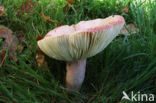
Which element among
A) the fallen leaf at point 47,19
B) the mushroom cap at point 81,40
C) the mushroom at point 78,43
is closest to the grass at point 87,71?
the fallen leaf at point 47,19

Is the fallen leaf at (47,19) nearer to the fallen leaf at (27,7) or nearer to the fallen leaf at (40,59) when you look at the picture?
the fallen leaf at (27,7)

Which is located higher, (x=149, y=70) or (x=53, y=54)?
(x=53, y=54)

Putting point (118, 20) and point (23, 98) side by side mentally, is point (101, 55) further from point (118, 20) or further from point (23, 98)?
point (23, 98)

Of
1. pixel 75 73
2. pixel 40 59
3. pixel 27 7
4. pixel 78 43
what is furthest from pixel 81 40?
pixel 27 7

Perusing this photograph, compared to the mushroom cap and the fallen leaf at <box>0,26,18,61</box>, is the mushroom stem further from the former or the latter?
the fallen leaf at <box>0,26,18,61</box>

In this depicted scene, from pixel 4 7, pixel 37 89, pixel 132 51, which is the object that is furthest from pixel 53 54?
pixel 4 7

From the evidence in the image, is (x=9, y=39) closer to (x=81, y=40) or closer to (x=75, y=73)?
(x=75, y=73)
